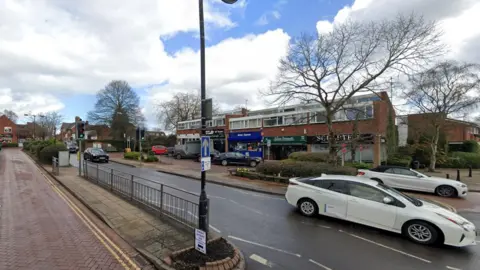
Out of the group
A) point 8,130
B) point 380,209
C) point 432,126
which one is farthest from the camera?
point 8,130

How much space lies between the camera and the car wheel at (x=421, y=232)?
19.7 ft

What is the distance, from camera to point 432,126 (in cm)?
2467

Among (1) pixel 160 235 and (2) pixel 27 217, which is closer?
(1) pixel 160 235

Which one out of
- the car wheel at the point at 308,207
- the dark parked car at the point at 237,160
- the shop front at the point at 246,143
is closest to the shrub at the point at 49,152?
the dark parked car at the point at 237,160

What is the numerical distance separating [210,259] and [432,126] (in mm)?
27541

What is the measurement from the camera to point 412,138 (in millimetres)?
30703

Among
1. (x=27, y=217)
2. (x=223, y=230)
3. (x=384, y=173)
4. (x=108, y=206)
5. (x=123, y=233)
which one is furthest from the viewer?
(x=384, y=173)

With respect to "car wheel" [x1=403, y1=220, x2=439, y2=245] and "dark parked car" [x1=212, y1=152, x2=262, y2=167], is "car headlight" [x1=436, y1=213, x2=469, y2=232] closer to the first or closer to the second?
"car wheel" [x1=403, y1=220, x2=439, y2=245]

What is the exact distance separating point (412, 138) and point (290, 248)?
3155 centimetres

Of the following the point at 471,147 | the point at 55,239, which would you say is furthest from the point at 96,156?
the point at 471,147

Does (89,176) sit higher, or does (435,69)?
(435,69)

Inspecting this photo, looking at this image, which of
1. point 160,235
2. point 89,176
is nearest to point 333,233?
point 160,235

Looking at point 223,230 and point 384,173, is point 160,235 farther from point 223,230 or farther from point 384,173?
point 384,173

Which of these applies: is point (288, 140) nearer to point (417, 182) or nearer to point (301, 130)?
point (301, 130)
